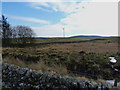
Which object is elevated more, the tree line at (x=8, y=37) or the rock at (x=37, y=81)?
the tree line at (x=8, y=37)

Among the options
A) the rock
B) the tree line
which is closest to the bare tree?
the tree line

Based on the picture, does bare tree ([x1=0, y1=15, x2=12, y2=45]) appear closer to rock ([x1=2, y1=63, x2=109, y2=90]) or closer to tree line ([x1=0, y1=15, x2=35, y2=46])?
tree line ([x1=0, y1=15, x2=35, y2=46])

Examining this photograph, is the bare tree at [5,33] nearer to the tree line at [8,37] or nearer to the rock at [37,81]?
the tree line at [8,37]

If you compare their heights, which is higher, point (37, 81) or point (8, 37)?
point (8, 37)

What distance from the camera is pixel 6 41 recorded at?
108ft

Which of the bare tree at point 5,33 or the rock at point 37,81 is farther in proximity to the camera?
the bare tree at point 5,33

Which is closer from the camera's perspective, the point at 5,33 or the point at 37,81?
the point at 37,81

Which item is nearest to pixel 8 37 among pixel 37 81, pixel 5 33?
pixel 5 33

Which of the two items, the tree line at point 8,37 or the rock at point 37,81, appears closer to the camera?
the rock at point 37,81

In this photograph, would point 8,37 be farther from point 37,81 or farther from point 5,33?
point 37,81

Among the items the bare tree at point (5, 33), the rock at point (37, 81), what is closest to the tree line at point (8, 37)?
the bare tree at point (5, 33)

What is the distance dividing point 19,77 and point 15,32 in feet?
112

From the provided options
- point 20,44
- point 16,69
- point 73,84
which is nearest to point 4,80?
point 16,69

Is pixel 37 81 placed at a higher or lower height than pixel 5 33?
lower
